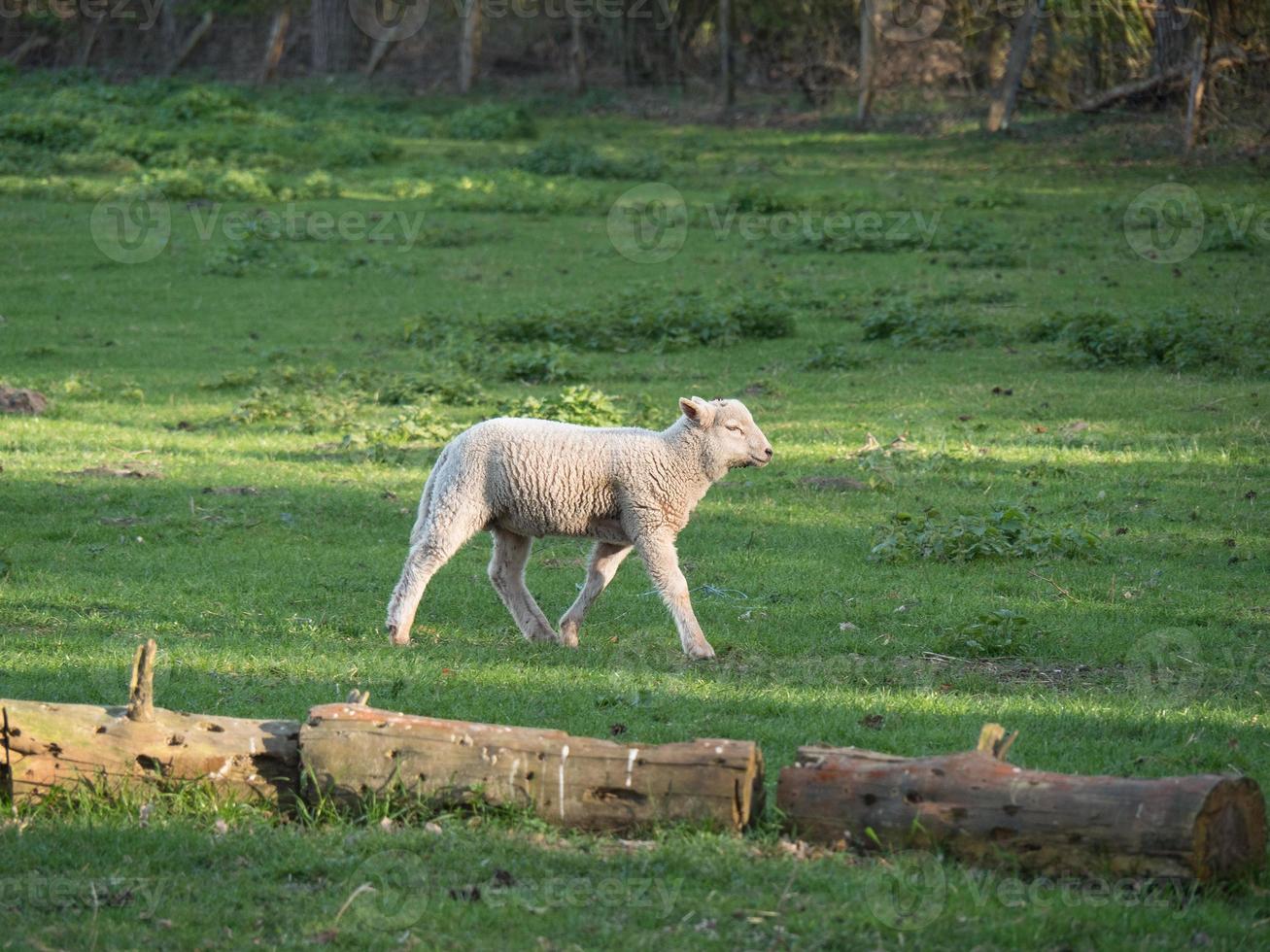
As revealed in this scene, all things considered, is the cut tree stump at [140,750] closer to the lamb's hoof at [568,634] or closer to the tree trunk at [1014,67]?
the lamb's hoof at [568,634]

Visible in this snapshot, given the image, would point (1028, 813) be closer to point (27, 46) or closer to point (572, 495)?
point (572, 495)

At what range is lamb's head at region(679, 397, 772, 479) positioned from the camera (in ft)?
30.9

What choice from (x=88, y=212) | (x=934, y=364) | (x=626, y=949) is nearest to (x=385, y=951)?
(x=626, y=949)

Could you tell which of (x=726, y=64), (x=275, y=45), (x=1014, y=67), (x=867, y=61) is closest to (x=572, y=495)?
(x=1014, y=67)

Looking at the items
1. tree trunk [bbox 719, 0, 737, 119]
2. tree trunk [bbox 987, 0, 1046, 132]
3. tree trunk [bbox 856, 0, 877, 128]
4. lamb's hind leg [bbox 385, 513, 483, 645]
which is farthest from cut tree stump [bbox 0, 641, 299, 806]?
tree trunk [bbox 719, 0, 737, 119]

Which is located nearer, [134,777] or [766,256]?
[134,777]

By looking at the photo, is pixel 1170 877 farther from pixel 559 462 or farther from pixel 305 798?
pixel 559 462

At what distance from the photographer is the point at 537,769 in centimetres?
610

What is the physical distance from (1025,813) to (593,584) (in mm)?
4212

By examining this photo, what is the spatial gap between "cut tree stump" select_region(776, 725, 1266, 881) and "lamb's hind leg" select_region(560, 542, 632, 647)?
11.0 feet

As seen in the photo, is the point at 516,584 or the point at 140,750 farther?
the point at 516,584

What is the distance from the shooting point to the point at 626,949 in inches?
202

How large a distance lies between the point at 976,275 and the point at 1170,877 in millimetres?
17736

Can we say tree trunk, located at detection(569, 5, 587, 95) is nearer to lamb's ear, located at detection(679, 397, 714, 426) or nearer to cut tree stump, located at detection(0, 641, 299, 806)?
lamb's ear, located at detection(679, 397, 714, 426)
